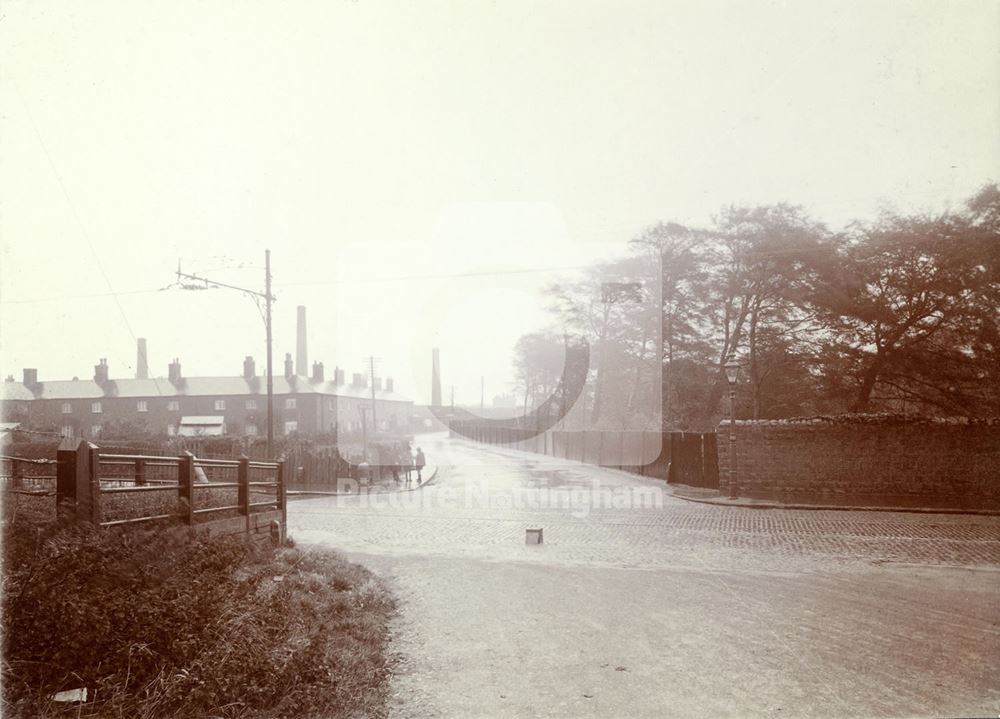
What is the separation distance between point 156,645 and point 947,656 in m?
5.78

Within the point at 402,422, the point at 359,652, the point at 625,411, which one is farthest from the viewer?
the point at 402,422

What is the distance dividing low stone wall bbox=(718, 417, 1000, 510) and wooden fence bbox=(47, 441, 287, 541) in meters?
13.9

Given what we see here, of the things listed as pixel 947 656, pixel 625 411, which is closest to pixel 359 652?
pixel 947 656

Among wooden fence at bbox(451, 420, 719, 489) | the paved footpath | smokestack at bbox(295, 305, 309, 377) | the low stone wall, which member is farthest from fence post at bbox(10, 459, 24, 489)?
smokestack at bbox(295, 305, 309, 377)

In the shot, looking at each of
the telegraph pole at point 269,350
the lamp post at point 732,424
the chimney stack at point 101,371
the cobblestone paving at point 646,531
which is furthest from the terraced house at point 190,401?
the lamp post at point 732,424

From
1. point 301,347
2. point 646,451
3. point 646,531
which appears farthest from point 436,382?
point 646,531

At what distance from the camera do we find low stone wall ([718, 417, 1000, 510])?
1889 centimetres

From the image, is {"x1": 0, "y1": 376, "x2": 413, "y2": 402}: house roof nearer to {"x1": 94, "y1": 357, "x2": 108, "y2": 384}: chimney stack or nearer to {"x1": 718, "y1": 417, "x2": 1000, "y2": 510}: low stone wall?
{"x1": 94, "y1": 357, "x2": 108, "y2": 384}: chimney stack

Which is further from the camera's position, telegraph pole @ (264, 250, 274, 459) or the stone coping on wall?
telegraph pole @ (264, 250, 274, 459)

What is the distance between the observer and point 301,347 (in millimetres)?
61438

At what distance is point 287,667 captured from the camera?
14.9 ft

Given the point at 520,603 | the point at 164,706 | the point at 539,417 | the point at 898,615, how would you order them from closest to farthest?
1. the point at 164,706
2. the point at 898,615
3. the point at 520,603
4. the point at 539,417

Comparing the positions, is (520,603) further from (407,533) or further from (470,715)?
(407,533)

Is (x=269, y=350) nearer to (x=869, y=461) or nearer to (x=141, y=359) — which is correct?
(x=869, y=461)
